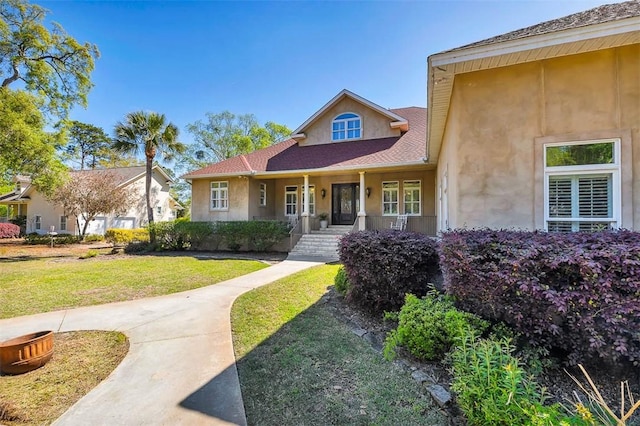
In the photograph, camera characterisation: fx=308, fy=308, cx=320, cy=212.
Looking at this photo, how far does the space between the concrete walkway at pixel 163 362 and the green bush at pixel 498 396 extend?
6.30 ft

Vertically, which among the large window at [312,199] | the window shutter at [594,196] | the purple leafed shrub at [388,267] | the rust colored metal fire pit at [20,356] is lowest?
the rust colored metal fire pit at [20,356]

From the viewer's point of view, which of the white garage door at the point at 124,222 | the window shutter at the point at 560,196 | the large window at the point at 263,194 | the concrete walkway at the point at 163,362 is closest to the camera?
the concrete walkway at the point at 163,362

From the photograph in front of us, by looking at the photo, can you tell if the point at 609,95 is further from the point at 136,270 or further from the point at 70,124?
the point at 70,124

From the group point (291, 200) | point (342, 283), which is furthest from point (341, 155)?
point (342, 283)

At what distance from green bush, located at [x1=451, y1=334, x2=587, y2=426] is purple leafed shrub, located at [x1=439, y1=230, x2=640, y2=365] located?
0.68 m

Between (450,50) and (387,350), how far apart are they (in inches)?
185

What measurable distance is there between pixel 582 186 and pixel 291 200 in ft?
45.5

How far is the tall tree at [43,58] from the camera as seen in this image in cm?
1523

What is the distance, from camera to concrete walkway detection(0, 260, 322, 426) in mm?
2729

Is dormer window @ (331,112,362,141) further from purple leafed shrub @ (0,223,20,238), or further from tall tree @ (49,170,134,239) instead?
purple leafed shrub @ (0,223,20,238)

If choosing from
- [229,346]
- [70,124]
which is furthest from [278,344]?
[70,124]

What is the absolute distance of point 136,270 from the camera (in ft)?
33.4

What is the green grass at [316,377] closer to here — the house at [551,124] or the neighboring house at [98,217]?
the house at [551,124]

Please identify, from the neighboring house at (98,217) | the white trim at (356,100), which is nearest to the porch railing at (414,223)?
the white trim at (356,100)
